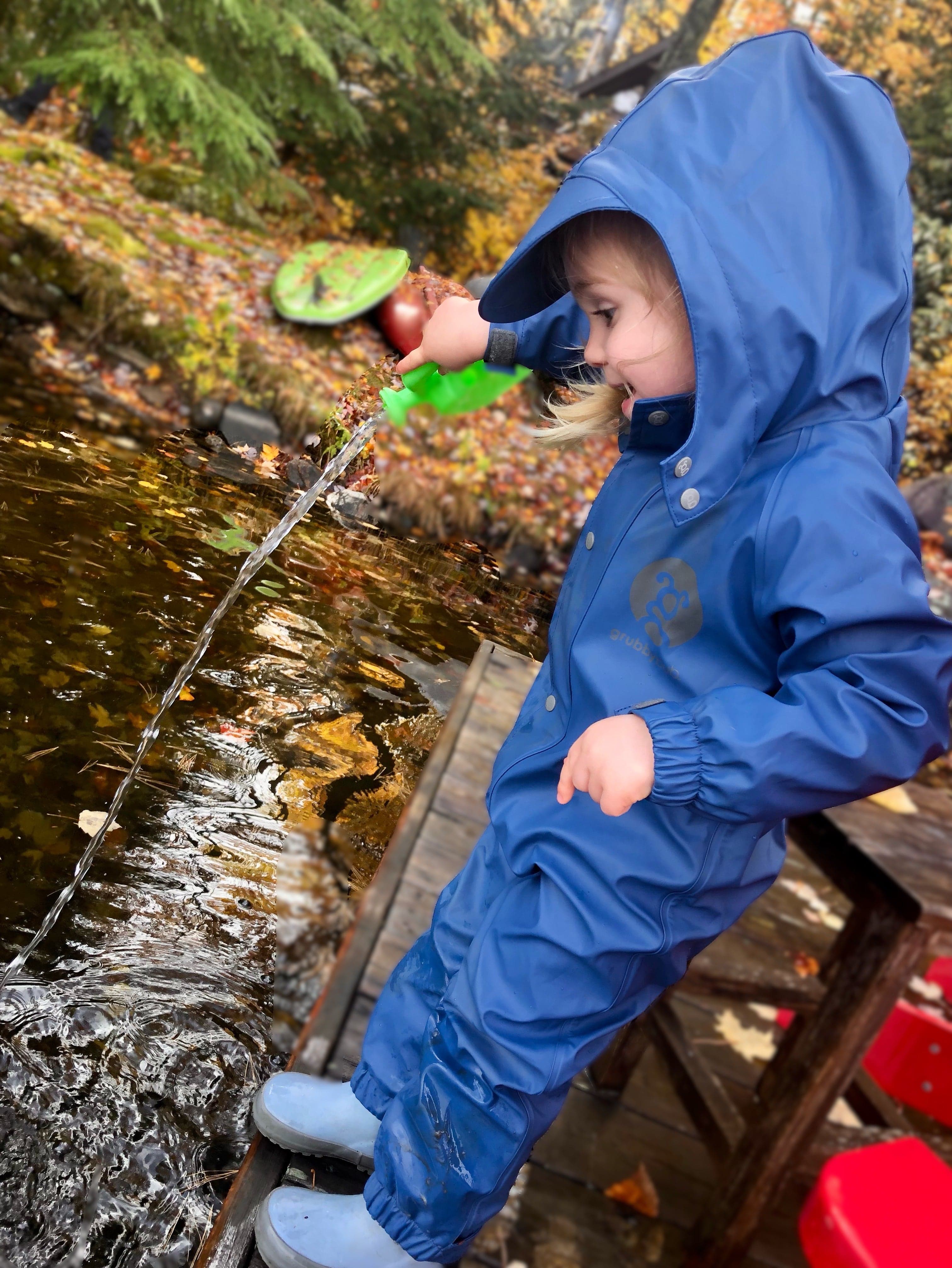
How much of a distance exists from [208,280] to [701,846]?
548 cm

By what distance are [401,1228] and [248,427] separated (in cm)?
275

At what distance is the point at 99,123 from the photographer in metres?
7.26

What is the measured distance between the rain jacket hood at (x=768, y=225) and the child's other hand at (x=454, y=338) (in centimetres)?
40

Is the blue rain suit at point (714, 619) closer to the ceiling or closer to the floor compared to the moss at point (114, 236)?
closer to the ceiling

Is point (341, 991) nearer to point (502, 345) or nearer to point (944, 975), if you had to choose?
point (502, 345)

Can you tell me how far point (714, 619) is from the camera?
4.15ft

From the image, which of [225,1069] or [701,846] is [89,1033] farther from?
[701,846]

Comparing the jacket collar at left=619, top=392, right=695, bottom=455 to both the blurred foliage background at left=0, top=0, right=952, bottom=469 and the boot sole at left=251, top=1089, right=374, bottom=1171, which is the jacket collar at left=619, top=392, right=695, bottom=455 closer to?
the boot sole at left=251, top=1089, right=374, bottom=1171

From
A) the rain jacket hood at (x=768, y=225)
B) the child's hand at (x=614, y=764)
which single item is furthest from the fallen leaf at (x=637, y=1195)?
the rain jacket hood at (x=768, y=225)

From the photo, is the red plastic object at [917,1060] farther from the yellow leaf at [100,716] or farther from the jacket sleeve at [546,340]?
the yellow leaf at [100,716]

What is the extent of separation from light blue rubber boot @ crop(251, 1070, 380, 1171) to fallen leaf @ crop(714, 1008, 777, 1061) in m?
2.13

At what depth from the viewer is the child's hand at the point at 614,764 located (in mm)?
1125

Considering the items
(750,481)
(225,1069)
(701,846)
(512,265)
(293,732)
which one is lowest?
(225,1069)

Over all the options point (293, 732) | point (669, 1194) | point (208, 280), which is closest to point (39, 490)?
point (293, 732)
